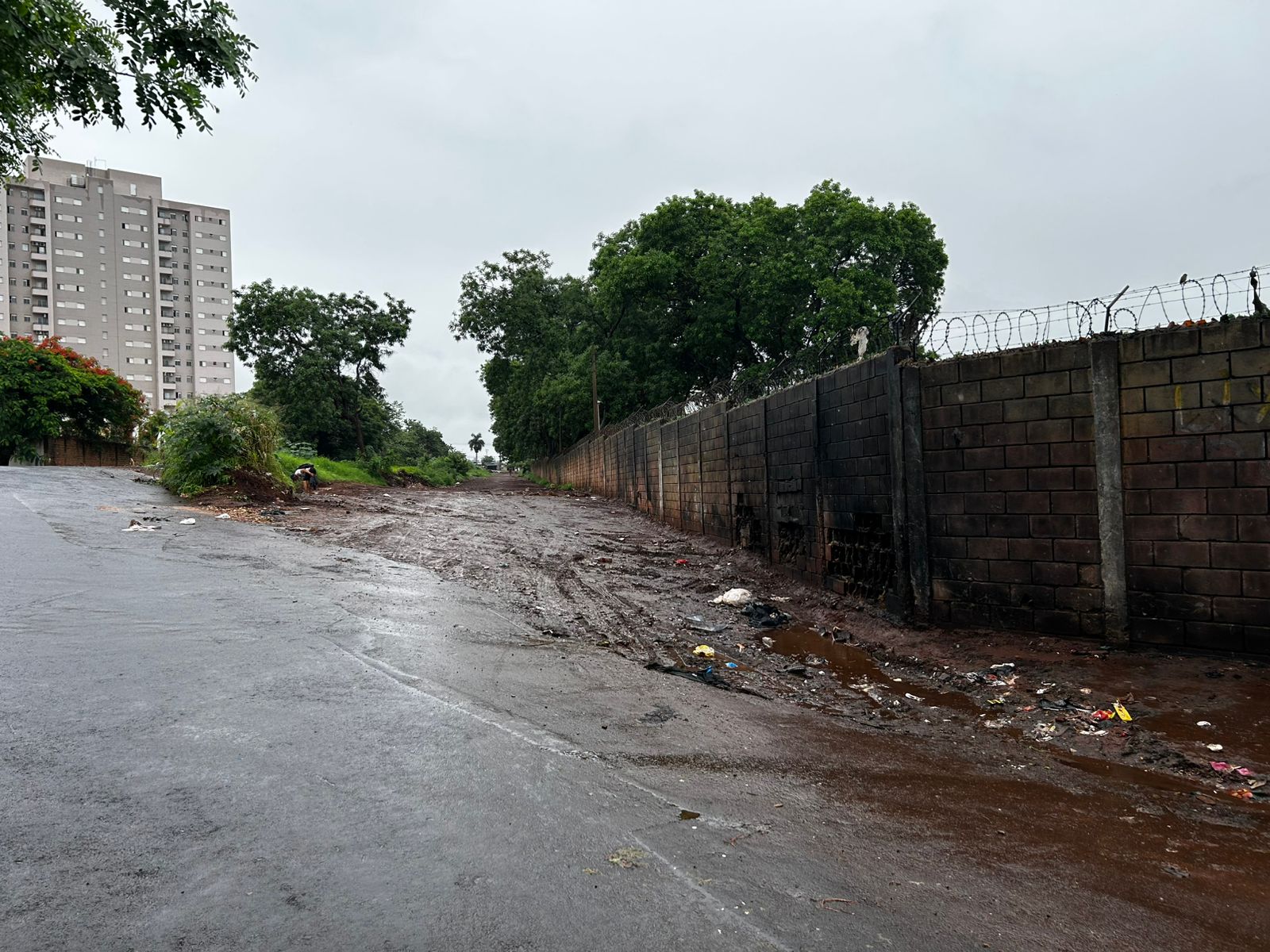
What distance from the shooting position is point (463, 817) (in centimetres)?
269

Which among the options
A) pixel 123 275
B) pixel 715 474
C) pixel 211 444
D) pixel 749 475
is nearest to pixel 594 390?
pixel 211 444

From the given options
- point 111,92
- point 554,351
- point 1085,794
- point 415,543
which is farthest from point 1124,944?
point 554,351

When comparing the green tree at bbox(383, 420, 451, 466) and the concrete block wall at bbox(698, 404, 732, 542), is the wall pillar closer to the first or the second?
the concrete block wall at bbox(698, 404, 732, 542)

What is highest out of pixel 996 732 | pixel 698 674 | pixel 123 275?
pixel 123 275

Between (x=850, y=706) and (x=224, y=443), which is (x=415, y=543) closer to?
(x=224, y=443)

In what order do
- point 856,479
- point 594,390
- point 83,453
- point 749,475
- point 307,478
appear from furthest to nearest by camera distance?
1. point 83,453
2. point 594,390
3. point 307,478
4. point 749,475
5. point 856,479

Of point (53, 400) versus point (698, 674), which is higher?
point (53, 400)

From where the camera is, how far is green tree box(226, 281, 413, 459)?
3347 cm

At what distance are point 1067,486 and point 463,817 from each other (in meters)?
5.07

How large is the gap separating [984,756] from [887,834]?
1.33 m

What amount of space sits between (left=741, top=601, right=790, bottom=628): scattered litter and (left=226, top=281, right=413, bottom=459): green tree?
30801mm

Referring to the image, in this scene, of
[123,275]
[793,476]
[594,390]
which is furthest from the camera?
[123,275]

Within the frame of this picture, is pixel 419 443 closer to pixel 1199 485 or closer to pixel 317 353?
pixel 317 353

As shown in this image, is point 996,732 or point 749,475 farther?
point 749,475
